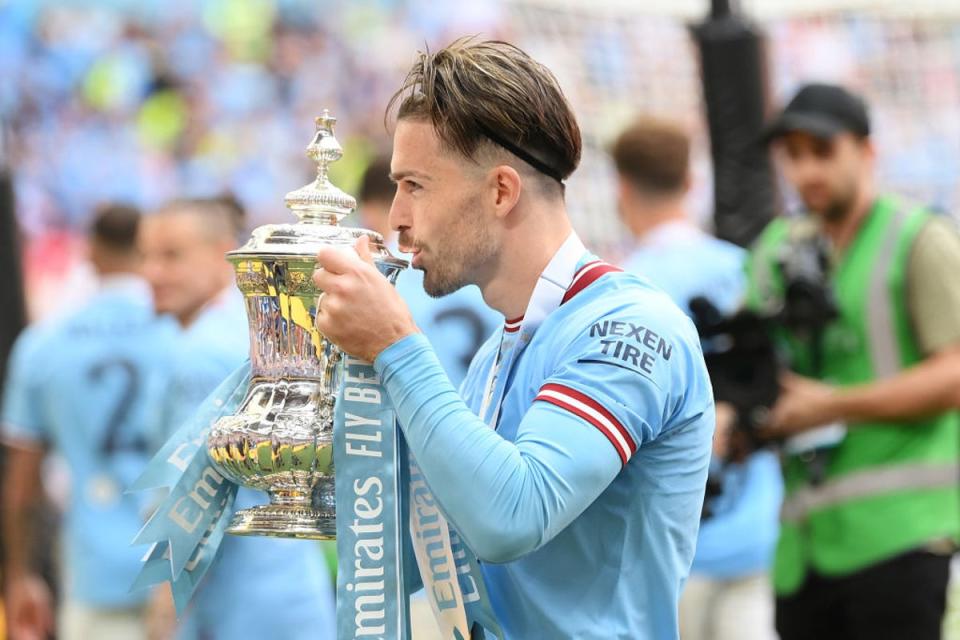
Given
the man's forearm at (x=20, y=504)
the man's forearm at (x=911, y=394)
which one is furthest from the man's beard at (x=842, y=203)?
the man's forearm at (x=20, y=504)

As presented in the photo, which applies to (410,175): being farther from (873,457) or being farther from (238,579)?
(238,579)

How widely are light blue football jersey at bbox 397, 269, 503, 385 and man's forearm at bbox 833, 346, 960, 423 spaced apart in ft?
4.16

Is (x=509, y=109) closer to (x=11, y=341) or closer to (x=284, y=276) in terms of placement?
(x=284, y=276)

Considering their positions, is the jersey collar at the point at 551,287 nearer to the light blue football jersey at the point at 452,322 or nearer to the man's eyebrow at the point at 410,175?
the man's eyebrow at the point at 410,175

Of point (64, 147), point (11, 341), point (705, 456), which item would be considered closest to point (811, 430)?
point (705, 456)

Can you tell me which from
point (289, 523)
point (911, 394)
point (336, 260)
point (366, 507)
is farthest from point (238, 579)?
point (336, 260)

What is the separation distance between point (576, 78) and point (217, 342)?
16.8 ft

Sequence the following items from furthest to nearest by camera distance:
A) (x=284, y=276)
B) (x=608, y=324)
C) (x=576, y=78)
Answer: (x=576, y=78), (x=284, y=276), (x=608, y=324)

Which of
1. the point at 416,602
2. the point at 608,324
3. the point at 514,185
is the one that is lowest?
the point at 416,602

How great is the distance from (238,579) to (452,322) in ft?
3.67

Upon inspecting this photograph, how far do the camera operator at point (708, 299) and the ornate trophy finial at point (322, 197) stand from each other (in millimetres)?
2857

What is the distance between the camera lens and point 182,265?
612cm

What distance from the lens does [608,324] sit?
2.37 metres

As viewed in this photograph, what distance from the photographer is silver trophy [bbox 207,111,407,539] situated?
8.22ft
